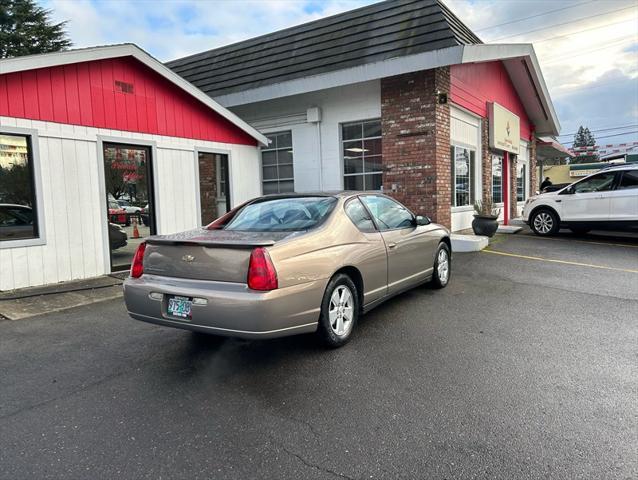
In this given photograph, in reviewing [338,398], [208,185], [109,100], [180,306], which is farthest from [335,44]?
[338,398]

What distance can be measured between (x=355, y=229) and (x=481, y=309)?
2.12 meters

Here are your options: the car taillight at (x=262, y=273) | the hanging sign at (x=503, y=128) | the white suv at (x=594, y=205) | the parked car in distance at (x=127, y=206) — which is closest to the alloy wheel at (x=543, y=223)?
the white suv at (x=594, y=205)

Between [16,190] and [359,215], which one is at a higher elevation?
[16,190]

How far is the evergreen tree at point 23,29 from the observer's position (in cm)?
3019

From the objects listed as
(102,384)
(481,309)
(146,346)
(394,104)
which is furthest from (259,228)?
(394,104)

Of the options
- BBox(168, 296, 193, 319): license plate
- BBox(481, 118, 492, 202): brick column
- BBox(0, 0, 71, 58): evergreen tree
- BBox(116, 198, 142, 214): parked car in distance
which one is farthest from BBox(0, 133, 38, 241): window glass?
BBox(0, 0, 71, 58): evergreen tree

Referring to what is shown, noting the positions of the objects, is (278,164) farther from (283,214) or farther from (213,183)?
(283,214)

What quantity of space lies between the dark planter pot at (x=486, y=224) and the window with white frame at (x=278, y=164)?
495 cm

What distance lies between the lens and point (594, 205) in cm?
1093

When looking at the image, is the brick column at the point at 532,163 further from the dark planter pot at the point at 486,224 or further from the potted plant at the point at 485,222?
the dark planter pot at the point at 486,224

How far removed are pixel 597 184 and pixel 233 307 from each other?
10712mm

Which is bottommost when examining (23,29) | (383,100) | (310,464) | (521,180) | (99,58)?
(310,464)

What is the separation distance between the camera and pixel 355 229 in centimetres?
460

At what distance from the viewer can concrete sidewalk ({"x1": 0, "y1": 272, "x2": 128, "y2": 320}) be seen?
572 cm
